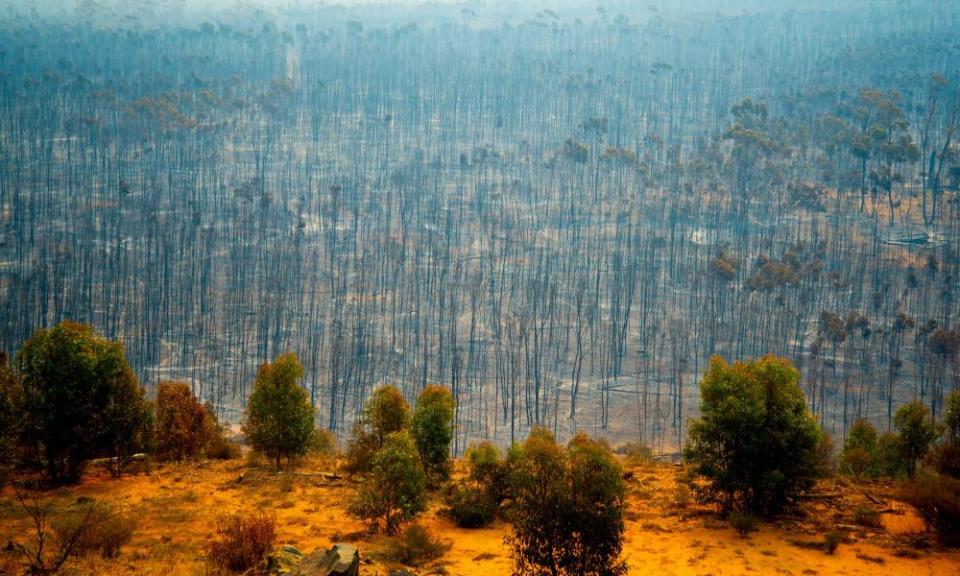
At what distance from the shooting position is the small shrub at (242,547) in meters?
21.5

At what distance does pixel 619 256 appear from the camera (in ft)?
322

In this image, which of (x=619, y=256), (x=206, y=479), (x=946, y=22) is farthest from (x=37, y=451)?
(x=946, y=22)

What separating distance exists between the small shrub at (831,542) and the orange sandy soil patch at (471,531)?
22cm

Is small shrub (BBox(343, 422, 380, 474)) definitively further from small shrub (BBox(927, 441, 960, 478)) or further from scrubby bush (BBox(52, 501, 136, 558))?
small shrub (BBox(927, 441, 960, 478))

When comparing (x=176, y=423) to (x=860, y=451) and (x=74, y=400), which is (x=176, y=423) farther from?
(x=860, y=451)

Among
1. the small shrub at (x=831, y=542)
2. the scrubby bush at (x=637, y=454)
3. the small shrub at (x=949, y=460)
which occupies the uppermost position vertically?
the small shrub at (x=949, y=460)

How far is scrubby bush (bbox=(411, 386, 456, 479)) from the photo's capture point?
99.7 ft

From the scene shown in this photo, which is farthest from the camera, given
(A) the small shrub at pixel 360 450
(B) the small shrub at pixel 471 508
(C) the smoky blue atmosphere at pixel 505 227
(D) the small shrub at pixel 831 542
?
(C) the smoky blue atmosphere at pixel 505 227

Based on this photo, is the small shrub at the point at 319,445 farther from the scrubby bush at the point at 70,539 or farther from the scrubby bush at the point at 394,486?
the scrubby bush at the point at 70,539

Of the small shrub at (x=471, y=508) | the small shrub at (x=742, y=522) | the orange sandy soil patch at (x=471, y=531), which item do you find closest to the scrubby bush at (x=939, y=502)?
the orange sandy soil patch at (x=471, y=531)

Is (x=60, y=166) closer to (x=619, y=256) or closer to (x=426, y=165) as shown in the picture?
(x=426, y=165)

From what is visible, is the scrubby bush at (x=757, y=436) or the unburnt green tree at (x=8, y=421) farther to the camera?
the scrubby bush at (x=757, y=436)

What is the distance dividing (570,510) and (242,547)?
8.86 m

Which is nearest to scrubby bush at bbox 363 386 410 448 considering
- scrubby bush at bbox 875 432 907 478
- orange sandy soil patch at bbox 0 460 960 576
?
orange sandy soil patch at bbox 0 460 960 576
